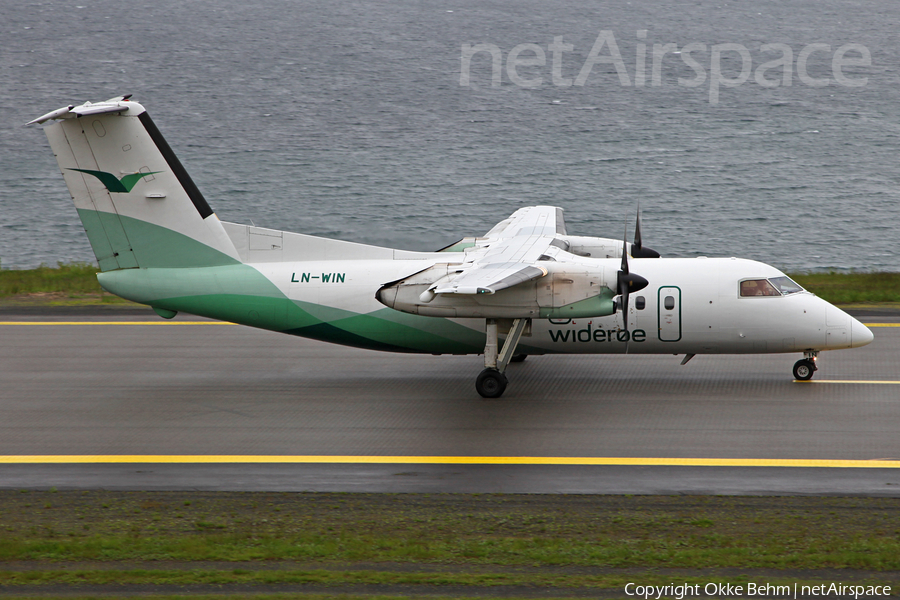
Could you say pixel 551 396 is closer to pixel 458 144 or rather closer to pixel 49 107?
pixel 458 144

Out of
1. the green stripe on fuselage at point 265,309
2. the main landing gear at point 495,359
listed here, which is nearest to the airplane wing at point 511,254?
the main landing gear at point 495,359

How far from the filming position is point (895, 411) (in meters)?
18.1

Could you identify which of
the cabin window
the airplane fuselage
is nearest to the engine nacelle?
the airplane fuselage

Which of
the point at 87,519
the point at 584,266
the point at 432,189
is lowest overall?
the point at 87,519

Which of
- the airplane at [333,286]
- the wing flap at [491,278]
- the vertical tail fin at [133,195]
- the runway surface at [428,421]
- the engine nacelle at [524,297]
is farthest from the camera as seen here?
the airplane at [333,286]

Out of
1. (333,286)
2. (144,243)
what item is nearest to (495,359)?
(333,286)

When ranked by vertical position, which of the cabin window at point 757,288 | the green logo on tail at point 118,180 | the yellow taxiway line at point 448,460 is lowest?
the yellow taxiway line at point 448,460

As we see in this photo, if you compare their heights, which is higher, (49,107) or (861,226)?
(49,107)

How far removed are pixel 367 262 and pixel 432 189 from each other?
54.8 metres

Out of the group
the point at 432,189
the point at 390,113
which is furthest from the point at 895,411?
the point at 390,113

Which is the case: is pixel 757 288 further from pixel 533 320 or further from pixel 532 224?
pixel 532 224

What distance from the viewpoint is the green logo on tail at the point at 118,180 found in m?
19.9

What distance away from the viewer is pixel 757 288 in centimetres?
2005

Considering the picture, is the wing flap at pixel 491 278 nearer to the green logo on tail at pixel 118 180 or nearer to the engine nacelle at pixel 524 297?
the engine nacelle at pixel 524 297
